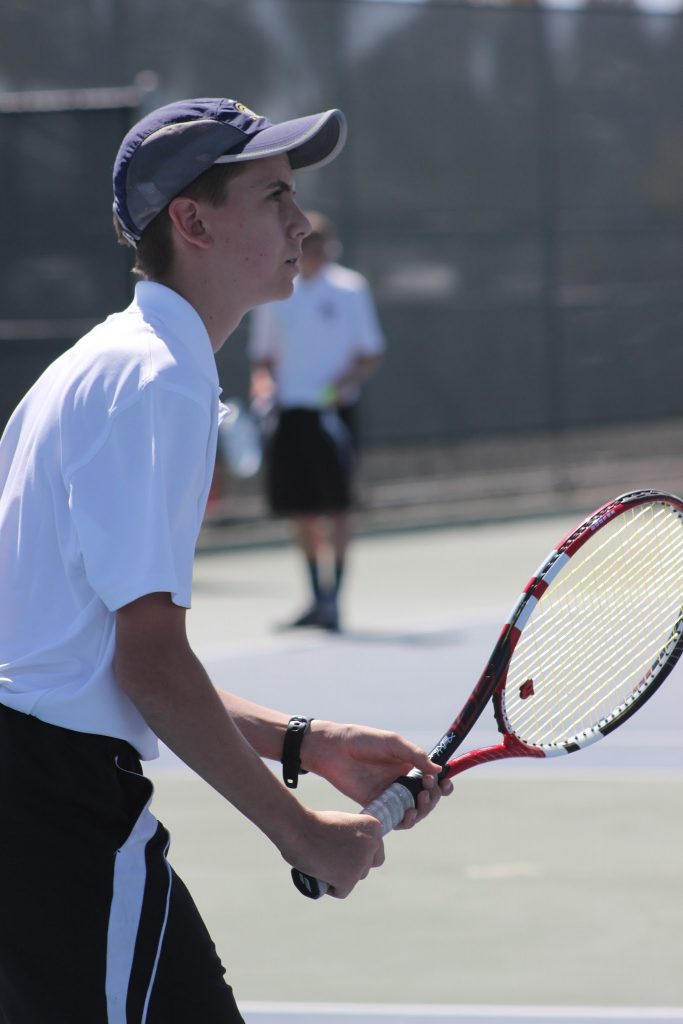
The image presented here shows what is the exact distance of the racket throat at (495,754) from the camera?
2.72 meters

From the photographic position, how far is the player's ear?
88.4 inches

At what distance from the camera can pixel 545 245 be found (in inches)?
489

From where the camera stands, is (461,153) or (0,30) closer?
(0,30)

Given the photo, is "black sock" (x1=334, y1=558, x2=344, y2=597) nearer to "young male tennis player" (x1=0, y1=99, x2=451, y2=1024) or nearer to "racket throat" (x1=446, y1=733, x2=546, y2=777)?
"racket throat" (x1=446, y1=733, x2=546, y2=777)

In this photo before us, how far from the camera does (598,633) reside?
3203mm

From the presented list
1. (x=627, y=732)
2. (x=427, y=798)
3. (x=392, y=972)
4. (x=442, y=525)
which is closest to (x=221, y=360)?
(x=442, y=525)

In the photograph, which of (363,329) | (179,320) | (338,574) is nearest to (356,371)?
(363,329)

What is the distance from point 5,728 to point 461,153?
400 inches

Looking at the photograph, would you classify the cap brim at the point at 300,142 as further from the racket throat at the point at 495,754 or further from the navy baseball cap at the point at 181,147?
the racket throat at the point at 495,754

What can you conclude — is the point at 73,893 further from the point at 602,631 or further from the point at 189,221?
the point at 602,631

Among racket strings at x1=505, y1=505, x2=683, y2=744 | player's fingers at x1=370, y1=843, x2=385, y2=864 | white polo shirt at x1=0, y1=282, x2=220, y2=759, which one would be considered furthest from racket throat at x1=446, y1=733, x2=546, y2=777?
white polo shirt at x1=0, y1=282, x2=220, y2=759

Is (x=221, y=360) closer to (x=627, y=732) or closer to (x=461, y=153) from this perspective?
(x=461, y=153)

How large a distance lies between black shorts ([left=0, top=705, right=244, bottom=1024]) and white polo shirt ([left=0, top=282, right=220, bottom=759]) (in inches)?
1.9

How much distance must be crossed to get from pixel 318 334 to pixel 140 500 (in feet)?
21.9
